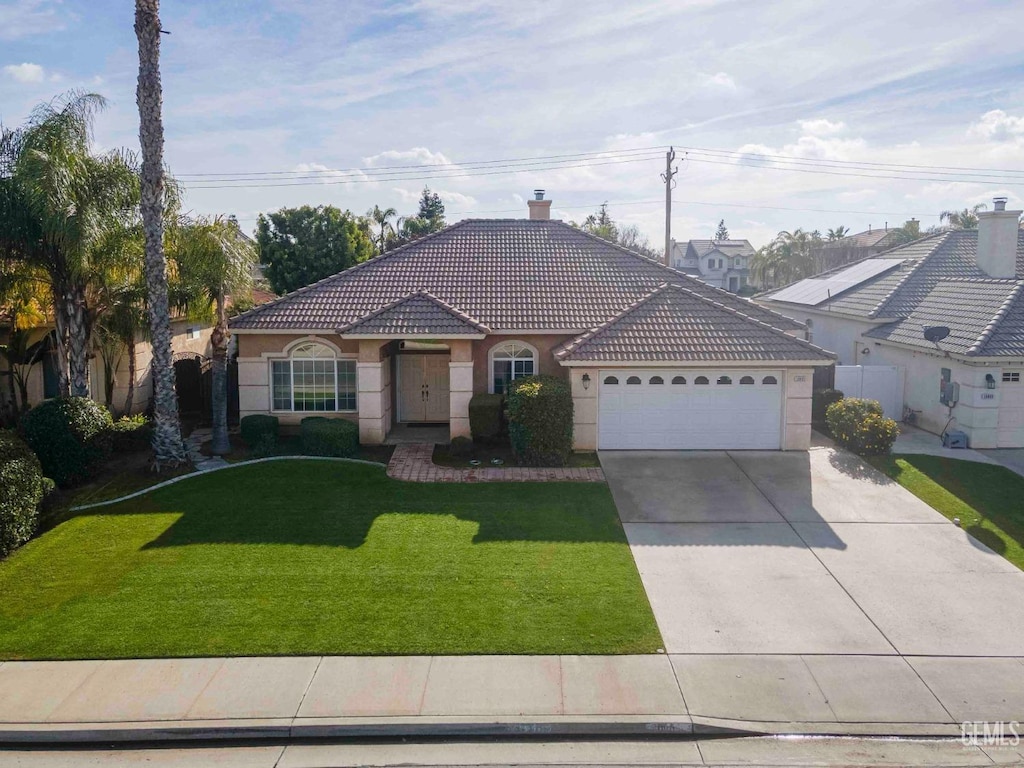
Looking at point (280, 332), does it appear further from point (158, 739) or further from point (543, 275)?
point (158, 739)

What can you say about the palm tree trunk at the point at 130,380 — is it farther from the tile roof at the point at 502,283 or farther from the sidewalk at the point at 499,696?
the sidewalk at the point at 499,696

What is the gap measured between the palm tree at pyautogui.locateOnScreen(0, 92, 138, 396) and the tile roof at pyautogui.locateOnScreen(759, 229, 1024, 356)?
61.9 feet

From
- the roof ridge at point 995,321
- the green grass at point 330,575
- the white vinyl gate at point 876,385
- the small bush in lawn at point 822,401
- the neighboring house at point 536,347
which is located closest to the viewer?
the green grass at point 330,575

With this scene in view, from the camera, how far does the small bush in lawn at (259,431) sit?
18.6 m

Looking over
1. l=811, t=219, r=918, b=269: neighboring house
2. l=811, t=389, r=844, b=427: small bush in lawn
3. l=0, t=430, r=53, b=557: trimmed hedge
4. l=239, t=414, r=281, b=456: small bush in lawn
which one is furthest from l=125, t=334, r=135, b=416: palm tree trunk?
l=811, t=219, r=918, b=269: neighboring house

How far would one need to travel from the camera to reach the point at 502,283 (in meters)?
21.5

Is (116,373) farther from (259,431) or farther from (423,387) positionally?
(423,387)

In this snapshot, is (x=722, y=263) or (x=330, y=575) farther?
(x=722, y=263)

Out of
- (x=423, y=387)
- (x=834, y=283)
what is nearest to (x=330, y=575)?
(x=423, y=387)

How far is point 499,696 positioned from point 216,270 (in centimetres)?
1241

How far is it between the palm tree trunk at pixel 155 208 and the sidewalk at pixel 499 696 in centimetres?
777

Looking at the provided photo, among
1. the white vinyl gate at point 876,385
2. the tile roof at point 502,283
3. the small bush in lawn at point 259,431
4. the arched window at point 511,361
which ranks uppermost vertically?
the tile roof at point 502,283

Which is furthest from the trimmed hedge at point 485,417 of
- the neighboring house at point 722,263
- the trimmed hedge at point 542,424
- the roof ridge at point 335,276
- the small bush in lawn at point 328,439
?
the neighboring house at point 722,263

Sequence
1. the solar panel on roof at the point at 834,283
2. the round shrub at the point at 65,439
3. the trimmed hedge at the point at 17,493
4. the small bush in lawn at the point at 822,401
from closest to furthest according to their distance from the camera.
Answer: the trimmed hedge at the point at 17,493
the round shrub at the point at 65,439
the small bush in lawn at the point at 822,401
the solar panel on roof at the point at 834,283
